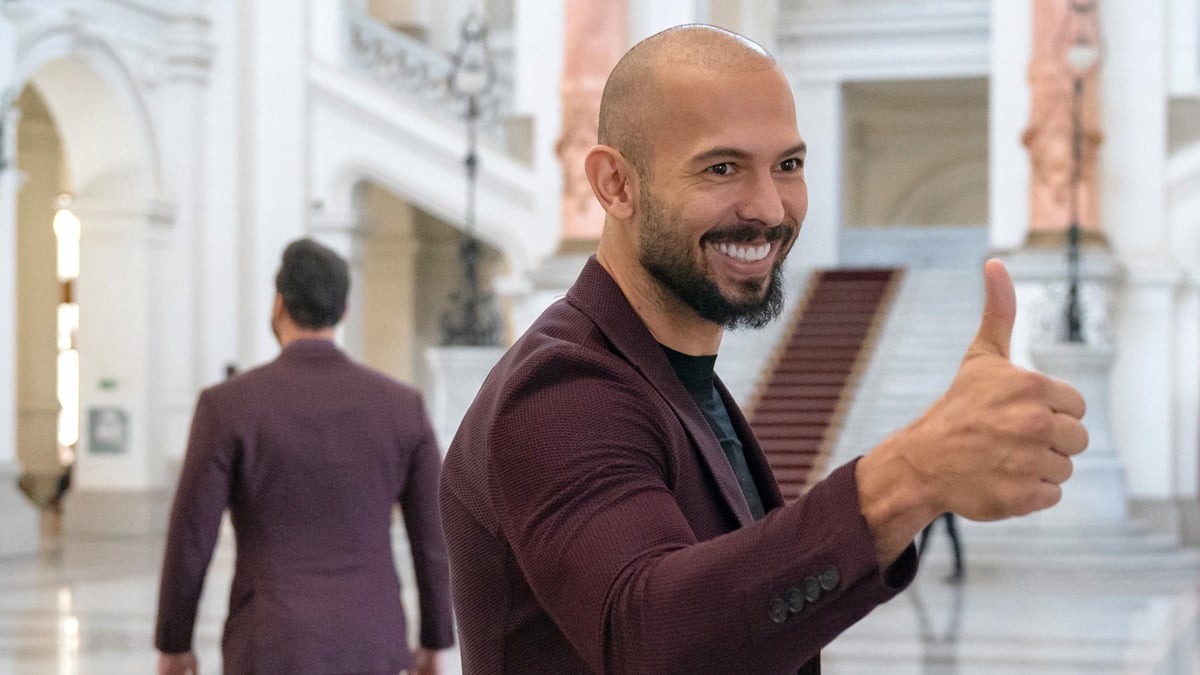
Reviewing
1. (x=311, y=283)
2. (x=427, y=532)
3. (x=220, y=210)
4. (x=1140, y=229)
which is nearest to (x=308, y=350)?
(x=311, y=283)

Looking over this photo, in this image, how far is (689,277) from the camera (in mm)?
1781

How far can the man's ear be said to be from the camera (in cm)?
181

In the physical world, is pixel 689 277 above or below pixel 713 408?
above

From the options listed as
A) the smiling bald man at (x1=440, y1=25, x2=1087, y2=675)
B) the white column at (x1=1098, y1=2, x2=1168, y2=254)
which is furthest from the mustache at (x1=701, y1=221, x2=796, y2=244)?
the white column at (x1=1098, y1=2, x2=1168, y2=254)

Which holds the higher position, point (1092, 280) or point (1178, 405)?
point (1092, 280)

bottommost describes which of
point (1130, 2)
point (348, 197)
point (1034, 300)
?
point (1034, 300)

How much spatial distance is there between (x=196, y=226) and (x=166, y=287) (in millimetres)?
847

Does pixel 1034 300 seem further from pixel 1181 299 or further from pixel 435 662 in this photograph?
pixel 435 662

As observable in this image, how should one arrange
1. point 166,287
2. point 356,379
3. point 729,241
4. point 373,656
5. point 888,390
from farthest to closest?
1. point 166,287
2. point 888,390
3. point 356,379
4. point 373,656
5. point 729,241

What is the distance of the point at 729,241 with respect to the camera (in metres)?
1.75

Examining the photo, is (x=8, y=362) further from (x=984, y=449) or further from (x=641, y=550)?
(x=984, y=449)

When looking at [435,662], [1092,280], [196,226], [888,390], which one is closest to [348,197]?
[196,226]

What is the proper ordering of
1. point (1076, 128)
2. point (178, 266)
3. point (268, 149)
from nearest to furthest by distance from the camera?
point (1076, 128), point (178, 266), point (268, 149)

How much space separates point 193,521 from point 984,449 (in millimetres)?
2891
